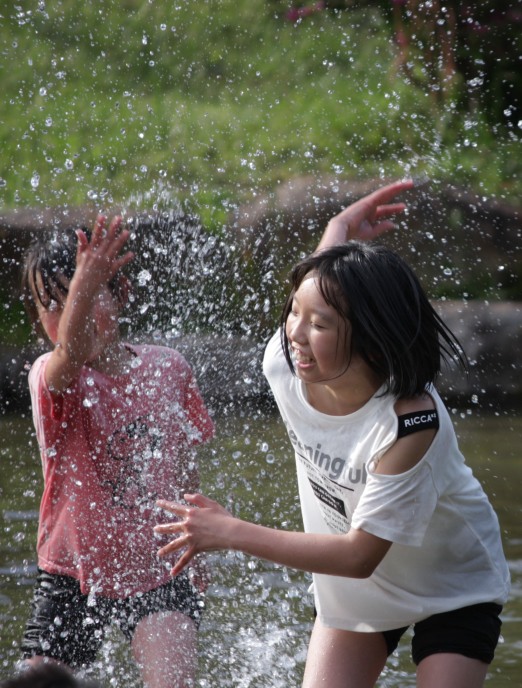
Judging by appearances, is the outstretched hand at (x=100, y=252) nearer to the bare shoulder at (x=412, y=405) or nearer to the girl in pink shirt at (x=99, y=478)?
the girl in pink shirt at (x=99, y=478)

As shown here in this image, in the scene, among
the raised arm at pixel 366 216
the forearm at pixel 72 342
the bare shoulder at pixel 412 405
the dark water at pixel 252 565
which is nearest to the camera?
the bare shoulder at pixel 412 405

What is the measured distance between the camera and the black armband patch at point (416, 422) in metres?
2.12

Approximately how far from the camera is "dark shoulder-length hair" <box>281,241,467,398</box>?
2.14 m

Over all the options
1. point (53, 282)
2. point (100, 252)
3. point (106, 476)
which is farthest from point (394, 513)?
point (53, 282)

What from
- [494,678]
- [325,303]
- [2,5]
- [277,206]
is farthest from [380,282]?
[2,5]

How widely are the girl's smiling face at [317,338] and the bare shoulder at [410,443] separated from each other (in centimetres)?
16

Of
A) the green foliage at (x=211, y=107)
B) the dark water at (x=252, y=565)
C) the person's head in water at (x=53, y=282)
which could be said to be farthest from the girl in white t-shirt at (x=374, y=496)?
the green foliage at (x=211, y=107)

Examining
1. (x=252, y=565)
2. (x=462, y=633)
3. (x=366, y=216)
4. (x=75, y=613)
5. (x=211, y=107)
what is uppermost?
(x=211, y=107)

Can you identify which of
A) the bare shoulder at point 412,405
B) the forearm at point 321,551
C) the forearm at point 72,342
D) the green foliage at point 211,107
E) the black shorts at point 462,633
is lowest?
the black shorts at point 462,633

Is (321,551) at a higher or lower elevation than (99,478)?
higher

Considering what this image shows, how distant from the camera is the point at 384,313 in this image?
2137 mm

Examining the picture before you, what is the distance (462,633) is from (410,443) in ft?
1.51

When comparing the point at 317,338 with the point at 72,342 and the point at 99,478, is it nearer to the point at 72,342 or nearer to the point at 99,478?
the point at 72,342

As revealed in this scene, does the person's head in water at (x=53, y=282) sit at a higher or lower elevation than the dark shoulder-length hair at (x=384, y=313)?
lower
